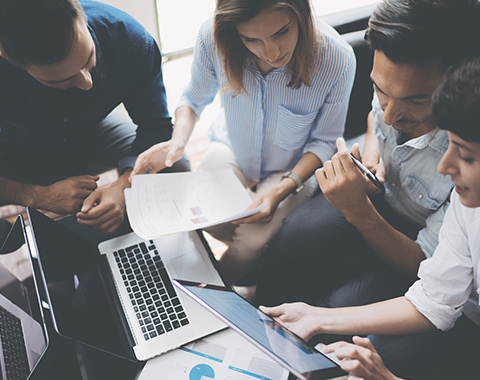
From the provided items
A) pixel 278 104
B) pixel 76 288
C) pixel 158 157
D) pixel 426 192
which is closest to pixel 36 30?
pixel 158 157

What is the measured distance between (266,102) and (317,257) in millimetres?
555

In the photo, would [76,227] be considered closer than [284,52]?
No

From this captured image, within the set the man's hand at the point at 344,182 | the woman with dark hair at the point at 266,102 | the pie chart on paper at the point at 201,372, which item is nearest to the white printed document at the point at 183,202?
the woman with dark hair at the point at 266,102

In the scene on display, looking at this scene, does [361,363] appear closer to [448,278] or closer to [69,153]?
[448,278]

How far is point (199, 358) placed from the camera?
0.90 metres

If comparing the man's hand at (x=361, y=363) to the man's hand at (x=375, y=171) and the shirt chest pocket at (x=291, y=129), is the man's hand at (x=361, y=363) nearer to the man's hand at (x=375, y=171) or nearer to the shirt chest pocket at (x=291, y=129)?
the man's hand at (x=375, y=171)

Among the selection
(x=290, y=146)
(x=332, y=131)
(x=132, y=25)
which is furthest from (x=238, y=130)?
(x=132, y=25)

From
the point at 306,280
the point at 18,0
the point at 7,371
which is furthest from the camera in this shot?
the point at 306,280

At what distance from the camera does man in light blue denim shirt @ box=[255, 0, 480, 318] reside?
2.86ft

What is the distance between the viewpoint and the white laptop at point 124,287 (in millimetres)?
859

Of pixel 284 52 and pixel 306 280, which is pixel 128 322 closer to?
pixel 306 280

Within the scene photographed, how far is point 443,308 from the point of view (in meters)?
0.89

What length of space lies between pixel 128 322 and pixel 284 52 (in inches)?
33.3

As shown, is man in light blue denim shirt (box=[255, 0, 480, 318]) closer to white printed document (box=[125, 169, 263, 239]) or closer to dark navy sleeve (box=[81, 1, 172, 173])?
white printed document (box=[125, 169, 263, 239])
